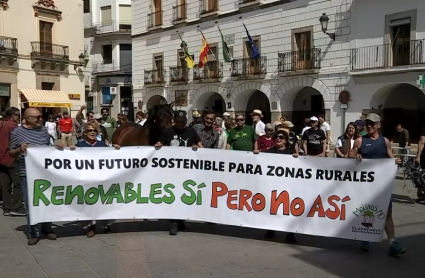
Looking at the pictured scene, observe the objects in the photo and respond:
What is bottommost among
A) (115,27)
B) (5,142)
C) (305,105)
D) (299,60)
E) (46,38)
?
(5,142)

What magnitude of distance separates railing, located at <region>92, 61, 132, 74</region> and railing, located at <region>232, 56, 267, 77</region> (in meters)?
21.7

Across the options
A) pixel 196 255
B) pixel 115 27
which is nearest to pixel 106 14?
pixel 115 27

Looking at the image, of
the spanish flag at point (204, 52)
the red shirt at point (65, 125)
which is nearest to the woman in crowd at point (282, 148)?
the red shirt at point (65, 125)

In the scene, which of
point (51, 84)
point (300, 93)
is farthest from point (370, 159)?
point (51, 84)

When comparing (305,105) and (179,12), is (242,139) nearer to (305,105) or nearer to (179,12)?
(305,105)

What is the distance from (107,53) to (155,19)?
56.3 feet

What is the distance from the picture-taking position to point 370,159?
19.6 feet

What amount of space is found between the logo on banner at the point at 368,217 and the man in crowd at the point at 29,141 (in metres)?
4.17

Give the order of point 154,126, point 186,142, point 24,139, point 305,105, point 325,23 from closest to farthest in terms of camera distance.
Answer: point 24,139, point 186,142, point 154,126, point 325,23, point 305,105

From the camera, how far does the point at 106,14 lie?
4691 cm

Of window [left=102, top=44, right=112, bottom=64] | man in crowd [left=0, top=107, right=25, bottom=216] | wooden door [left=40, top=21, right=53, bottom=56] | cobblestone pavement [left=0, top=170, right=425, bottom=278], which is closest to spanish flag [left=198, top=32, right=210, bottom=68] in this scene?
wooden door [left=40, top=21, right=53, bottom=56]

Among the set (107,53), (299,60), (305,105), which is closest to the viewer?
(299,60)

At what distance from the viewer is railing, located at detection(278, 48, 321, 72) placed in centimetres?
2269

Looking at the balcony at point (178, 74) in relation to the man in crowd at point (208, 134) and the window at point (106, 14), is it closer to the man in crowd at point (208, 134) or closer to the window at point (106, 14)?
the window at point (106, 14)
